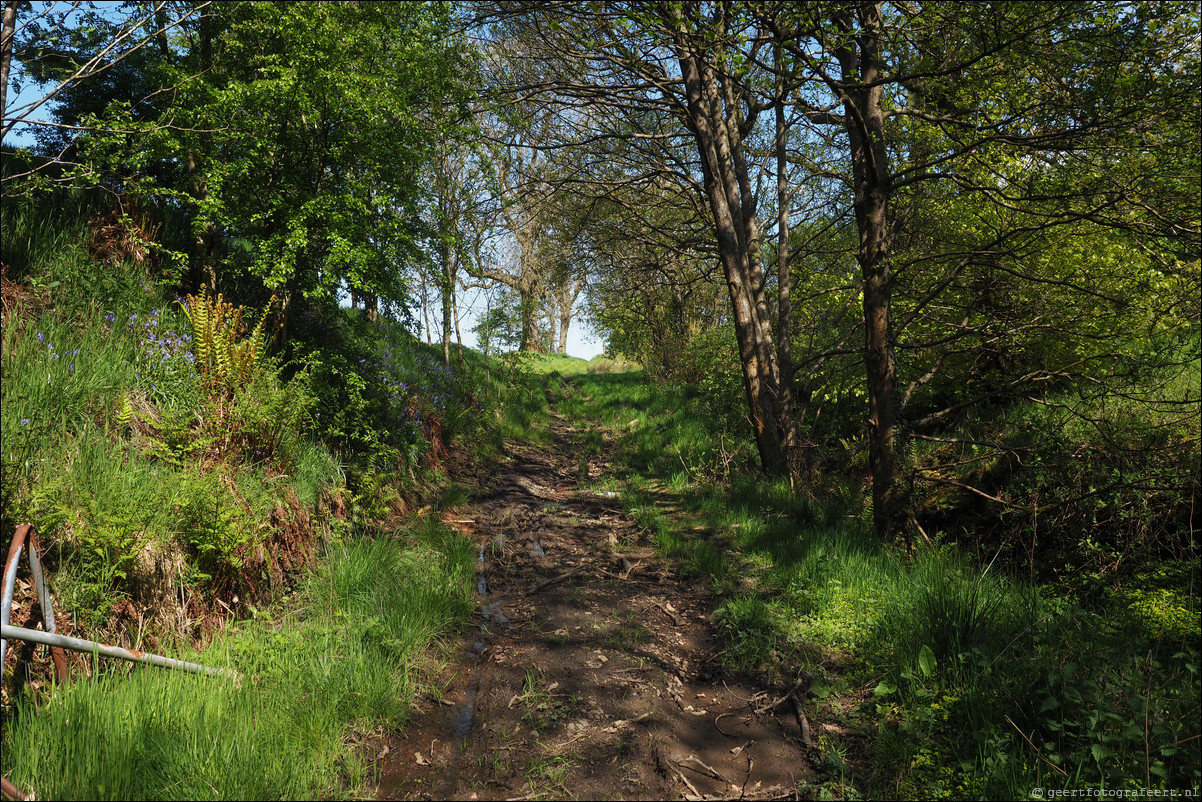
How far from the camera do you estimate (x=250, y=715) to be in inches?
114

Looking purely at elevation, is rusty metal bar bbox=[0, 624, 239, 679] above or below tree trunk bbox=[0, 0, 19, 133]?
below

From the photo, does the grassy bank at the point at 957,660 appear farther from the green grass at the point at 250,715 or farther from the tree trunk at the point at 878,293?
the green grass at the point at 250,715

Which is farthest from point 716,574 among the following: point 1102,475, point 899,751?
point 1102,475

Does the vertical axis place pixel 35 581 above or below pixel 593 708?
above

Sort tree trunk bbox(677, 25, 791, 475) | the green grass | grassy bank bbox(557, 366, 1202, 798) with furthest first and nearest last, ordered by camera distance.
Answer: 1. tree trunk bbox(677, 25, 791, 475)
2. grassy bank bbox(557, 366, 1202, 798)
3. the green grass

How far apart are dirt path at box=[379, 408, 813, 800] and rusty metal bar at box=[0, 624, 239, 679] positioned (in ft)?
3.29

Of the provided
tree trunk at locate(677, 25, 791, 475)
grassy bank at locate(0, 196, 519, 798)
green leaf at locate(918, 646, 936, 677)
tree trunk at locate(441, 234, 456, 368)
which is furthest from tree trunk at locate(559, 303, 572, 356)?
green leaf at locate(918, 646, 936, 677)

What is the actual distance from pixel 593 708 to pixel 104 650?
241 centimetres

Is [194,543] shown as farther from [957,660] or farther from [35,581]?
[957,660]

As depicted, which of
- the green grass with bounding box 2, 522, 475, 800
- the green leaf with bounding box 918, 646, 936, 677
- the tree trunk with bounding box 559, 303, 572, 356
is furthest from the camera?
the tree trunk with bounding box 559, 303, 572, 356

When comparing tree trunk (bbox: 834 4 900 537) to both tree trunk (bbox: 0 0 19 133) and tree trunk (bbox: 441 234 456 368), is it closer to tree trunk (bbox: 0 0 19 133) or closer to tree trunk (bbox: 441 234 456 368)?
tree trunk (bbox: 0 0 19 133)

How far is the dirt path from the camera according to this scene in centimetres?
297

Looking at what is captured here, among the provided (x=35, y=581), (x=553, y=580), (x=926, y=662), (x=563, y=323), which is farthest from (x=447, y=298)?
(x=563, y=323)

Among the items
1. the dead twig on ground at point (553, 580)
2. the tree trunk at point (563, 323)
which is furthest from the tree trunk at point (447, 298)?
the tree trunk at point (563, 323)
